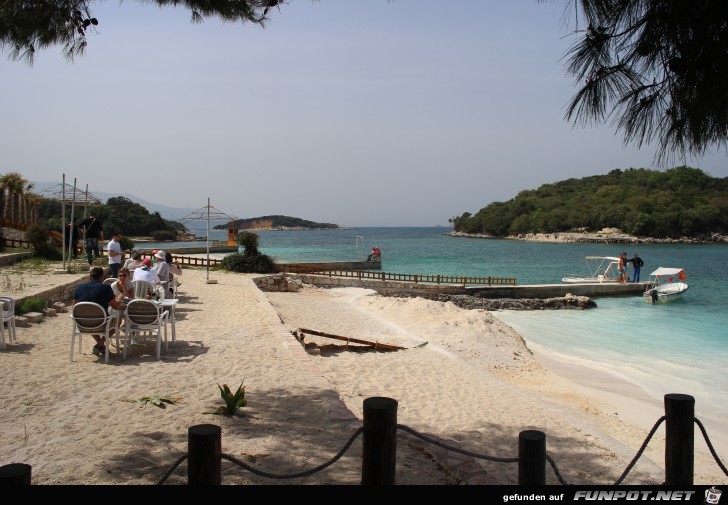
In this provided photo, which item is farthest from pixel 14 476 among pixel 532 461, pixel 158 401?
pixel 158 401

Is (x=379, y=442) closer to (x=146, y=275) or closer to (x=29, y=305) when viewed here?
(x=146, y=275)

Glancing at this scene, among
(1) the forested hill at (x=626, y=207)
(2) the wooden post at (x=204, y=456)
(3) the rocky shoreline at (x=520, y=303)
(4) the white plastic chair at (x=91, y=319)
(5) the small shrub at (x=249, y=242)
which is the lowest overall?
(3) the rocky shoreline at (x=520, y=303)

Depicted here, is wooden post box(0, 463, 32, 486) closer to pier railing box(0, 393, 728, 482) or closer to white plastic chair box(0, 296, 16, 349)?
pier railing box(0, 393, 728, 482)

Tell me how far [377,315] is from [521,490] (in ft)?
53.2

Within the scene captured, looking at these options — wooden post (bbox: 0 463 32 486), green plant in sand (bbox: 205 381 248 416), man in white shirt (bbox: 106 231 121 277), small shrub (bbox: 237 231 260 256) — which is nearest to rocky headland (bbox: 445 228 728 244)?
small shrub (bbox: 237 231 260 256)

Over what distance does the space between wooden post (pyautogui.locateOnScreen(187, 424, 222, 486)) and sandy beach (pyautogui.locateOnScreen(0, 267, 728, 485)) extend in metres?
1.37

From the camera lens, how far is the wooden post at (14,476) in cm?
190

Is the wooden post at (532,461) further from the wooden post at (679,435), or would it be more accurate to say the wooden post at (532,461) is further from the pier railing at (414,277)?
the pier railing at (414,277)

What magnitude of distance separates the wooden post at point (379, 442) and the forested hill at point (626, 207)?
3187 inches

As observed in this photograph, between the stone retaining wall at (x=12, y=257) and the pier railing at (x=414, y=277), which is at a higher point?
the stone retaining wall at (x=12, y=257)

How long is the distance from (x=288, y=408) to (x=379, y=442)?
11.1ft

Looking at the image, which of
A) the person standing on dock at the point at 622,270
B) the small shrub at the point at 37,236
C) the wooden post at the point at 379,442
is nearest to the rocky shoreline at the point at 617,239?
the person standing on dock at the point at 622,270

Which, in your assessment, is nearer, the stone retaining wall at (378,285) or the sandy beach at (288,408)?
the sandy beach at (288,408)

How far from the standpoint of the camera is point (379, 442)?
102 inches
